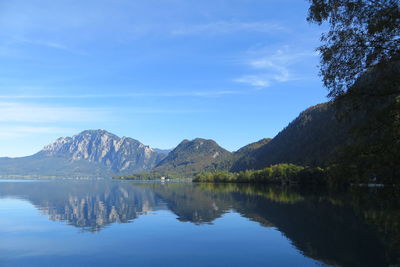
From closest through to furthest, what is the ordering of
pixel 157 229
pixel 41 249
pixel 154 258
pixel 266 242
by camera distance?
pixel 154 258 → pixel 41 249 → pixel 266 242 → pixel 157 229

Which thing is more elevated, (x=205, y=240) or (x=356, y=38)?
(x=356, y=38)

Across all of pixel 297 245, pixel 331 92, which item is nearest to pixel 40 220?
pixel 297 245

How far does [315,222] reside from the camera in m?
55.6

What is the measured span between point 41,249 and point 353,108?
35.4m

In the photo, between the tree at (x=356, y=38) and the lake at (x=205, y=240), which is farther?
the lake at (x=205, y=240)

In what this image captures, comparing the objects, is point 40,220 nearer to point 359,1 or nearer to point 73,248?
point 73,248

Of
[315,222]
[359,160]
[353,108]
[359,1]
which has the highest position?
[359,1]

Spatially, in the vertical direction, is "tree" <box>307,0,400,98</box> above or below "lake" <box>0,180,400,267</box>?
above

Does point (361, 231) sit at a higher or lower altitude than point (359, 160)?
lower

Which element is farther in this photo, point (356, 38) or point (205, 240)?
point (205, 240)

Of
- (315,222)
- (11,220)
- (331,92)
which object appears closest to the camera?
(331,92)

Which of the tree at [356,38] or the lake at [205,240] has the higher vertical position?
the tree at [356,38]

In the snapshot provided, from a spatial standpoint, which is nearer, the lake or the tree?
the tree

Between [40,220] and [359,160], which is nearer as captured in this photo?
[359,160]
